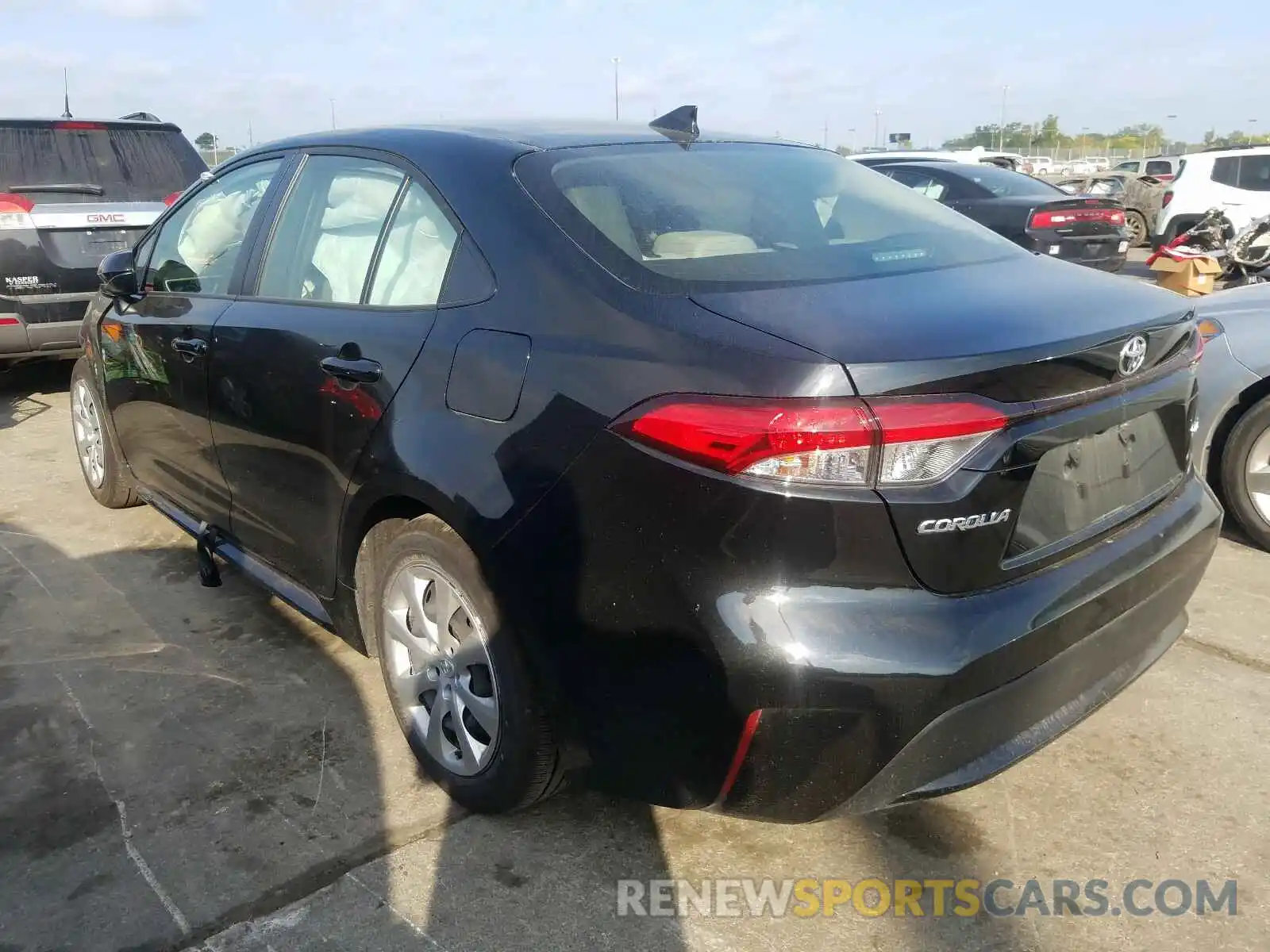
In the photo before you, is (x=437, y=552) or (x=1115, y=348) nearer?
(x=1115, y=348)

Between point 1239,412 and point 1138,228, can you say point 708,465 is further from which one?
point 1138,228

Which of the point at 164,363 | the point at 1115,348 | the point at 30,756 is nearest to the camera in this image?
the point at 1115,348

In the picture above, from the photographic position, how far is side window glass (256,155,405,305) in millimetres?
2848

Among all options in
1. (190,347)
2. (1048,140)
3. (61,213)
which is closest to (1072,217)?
(61,213)

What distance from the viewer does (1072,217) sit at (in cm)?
1023

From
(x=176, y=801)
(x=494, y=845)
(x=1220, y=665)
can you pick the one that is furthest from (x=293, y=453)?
(x=1220, y=665)

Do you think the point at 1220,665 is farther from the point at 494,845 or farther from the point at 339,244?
the point at 339,244

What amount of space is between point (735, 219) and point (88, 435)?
3.73 meters

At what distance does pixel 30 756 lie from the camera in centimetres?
291

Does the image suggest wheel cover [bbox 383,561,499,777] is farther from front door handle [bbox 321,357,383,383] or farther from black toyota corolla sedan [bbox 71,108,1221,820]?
front door handle [bbox 321,357,383,383]

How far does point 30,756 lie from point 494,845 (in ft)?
4.60

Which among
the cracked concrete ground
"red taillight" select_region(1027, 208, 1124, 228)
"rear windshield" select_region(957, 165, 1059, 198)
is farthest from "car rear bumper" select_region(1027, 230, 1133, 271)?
the cracked concrete ground

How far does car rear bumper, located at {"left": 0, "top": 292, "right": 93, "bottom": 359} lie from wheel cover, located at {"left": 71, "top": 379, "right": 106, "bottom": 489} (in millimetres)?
1570

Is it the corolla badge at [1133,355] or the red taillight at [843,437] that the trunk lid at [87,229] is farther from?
the corolla badge at [1133,355]
